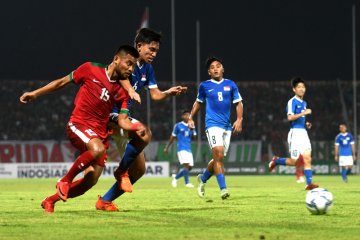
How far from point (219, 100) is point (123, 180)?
15.3 feet

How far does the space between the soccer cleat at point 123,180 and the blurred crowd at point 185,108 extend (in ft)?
90.2

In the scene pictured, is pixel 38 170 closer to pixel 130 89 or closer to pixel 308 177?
pixel 308 177

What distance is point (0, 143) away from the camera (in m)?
34.1

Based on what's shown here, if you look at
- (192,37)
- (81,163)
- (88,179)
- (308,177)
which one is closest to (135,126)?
(81,163)

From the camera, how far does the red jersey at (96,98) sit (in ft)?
29.9

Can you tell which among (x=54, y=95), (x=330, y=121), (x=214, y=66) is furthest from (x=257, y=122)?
(x=214, y=66)

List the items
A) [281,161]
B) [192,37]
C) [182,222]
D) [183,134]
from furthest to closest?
[192,37] → [183,134] → [281,161] → [182,222]

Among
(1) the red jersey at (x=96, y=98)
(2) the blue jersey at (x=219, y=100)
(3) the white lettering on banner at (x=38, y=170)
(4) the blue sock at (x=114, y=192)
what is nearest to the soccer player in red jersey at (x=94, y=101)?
(1) the red jersey at (x=96, y=98)

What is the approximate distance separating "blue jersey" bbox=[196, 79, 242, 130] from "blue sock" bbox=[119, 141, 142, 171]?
425cm

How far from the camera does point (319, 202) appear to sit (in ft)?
30.2

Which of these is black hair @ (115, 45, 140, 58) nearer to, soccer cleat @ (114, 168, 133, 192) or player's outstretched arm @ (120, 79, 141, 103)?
player's outstretched arm @ (120, 79, 141, 103)

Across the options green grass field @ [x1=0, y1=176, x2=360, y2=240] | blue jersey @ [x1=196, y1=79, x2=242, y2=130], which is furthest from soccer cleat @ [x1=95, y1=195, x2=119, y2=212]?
blue jersey @ [x1=196, y1=79, x2=242, y2=130]

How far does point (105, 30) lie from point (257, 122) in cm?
1971

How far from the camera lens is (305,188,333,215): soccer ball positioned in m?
9.19
